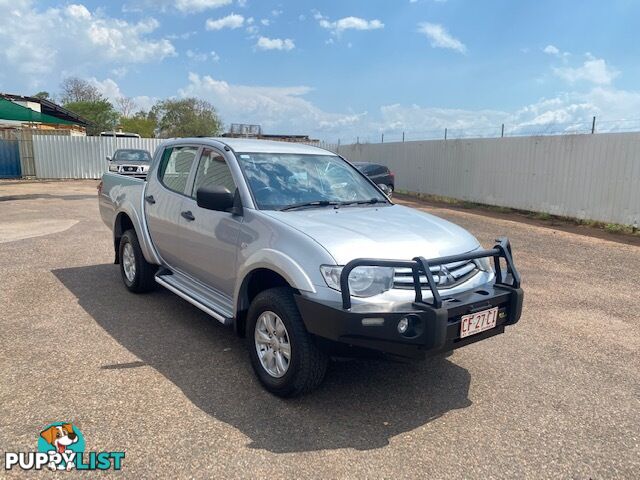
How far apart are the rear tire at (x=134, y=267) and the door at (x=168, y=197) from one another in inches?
14.9

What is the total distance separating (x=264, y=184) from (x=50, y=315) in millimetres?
2714

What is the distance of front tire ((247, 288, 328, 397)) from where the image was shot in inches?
127

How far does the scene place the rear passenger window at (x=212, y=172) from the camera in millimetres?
4319

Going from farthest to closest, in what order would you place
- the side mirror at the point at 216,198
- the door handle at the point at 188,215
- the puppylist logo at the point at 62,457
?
the door handle at the point at 188,215 < the side mirror at the point at 216,198 < the puppylist logo at the point at 62,457

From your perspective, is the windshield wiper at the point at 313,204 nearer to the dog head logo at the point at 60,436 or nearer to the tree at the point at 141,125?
the dog head logo at the point at 60,436

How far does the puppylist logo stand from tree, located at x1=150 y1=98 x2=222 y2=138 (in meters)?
57.1

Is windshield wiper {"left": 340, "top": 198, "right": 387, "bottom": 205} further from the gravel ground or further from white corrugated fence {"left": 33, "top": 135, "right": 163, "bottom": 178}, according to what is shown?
white corrugated fence {"left": 33, "top": 135, "right": 163, "bottom": 178}

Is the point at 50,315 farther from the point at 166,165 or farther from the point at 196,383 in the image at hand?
the point at 196,383

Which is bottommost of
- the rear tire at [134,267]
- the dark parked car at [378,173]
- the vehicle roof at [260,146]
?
the rear tire at [134,267]

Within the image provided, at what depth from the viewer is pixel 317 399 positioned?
3.53 meters

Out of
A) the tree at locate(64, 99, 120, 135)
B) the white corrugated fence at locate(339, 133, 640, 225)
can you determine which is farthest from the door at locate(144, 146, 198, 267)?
the tree at locate(64, 99, 120, 135)

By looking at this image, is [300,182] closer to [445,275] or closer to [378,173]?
[445,275]

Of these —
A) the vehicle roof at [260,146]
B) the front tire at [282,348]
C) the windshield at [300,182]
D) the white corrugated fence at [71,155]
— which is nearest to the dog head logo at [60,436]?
the front tire at [282,348]

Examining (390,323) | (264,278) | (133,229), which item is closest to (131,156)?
(133,229)
